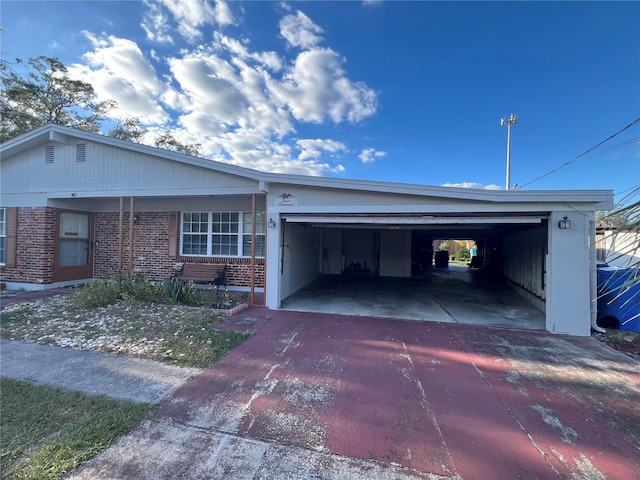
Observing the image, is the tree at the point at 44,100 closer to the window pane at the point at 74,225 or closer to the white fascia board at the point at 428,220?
the window pane at the point at 74,225

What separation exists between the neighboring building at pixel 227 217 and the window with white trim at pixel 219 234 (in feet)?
0.11

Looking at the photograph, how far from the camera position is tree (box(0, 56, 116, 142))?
13.6 m

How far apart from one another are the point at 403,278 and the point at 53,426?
12.2 m

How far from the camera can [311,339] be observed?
499 centimetres

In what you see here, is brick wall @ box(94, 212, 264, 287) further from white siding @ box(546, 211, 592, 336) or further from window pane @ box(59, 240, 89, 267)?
white siding @ box(546, 211, 592, 336)

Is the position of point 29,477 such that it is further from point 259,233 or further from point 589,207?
point 589,207

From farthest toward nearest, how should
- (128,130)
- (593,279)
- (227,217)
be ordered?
(128,130) < (227,217) < (593,279)

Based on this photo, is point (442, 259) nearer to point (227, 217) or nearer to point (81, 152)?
point (227, 217)

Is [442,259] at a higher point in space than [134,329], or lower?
higher

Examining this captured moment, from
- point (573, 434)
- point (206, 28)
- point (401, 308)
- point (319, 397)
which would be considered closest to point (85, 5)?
point (206, 28)

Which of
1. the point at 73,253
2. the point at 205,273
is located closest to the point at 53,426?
the point at 205,273

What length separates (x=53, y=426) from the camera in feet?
8.44

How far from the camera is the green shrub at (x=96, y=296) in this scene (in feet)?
21.0

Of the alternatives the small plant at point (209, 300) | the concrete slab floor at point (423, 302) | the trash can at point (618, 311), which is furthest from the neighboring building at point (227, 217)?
the small plant at point (209, 300)
